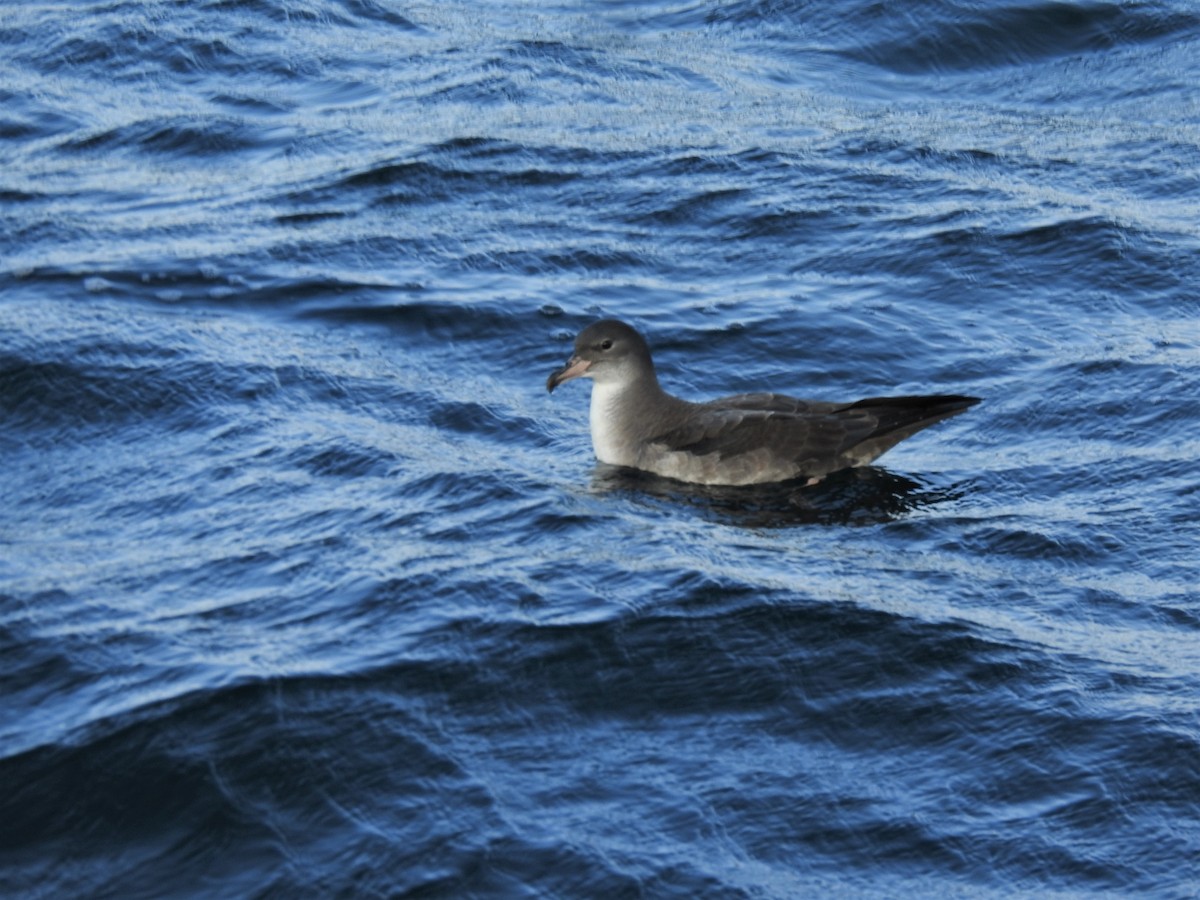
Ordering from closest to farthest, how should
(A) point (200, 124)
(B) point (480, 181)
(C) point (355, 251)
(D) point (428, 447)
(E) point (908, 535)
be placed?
(E) point (908, 535) < (D) point (428, 447) < (C) point (355, 251) < (B) point (480, 181) < (A) point (200, 124)

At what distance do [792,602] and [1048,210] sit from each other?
6.16m

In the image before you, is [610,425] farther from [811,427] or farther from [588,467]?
[811,427]

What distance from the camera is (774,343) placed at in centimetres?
1158

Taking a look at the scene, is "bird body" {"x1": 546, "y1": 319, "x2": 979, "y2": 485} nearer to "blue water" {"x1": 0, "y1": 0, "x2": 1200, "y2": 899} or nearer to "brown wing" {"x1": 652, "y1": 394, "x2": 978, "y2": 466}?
"brown wing" {"x1": 652, "y1": 394, "x2": 978, "y2": 466}

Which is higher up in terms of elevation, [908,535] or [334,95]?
[334,95]

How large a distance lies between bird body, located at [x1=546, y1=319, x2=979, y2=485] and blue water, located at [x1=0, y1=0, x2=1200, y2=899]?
0.15 meters

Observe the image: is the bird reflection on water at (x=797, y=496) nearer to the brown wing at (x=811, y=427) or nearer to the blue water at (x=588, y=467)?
the blue water at (x=588, y=467)

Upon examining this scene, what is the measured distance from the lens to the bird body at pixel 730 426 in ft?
31.2

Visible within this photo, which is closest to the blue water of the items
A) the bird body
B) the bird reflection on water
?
the bird reflection on water

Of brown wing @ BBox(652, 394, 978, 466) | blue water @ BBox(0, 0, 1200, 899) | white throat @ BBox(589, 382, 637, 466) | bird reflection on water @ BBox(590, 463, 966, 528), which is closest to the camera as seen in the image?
blue water @ BBox(0, 0, 1200, 899)

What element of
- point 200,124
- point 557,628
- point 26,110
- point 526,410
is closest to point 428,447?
point 526,410

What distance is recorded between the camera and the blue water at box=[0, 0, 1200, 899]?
21.7ft

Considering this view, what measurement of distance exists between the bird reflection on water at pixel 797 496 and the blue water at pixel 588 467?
0.03m

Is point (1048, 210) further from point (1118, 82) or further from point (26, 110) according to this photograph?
point (26, 110)
